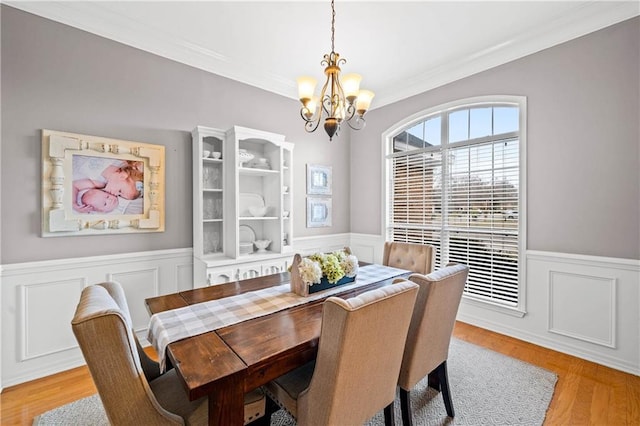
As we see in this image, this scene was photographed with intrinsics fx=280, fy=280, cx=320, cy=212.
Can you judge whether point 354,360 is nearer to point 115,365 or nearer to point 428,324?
point 428,324

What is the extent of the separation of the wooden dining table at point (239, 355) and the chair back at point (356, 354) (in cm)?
16

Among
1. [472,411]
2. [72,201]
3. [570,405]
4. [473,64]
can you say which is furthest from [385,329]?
[473,64]

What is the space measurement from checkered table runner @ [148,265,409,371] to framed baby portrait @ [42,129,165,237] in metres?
1.48

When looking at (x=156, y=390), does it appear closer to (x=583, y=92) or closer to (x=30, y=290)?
(x=30, y=290)

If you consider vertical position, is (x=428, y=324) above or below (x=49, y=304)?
above

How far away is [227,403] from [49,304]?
226 cm

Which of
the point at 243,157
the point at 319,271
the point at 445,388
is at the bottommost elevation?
the point at 445,388

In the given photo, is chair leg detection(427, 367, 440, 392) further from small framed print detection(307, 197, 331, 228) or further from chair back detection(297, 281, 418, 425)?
small framed print detection(307, 197, 331, 228)

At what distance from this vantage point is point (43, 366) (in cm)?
226

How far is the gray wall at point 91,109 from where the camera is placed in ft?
7.06

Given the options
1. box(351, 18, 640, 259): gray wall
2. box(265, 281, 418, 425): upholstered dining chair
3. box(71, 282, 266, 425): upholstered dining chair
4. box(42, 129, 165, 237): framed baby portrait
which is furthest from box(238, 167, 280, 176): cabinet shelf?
box(351, 18, 640, 259): gray wall

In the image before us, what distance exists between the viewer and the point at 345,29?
262 cm

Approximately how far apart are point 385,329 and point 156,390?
1113 millimetres

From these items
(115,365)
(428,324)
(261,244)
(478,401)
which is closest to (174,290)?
(261,244)
